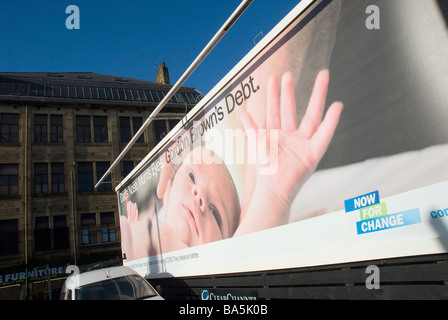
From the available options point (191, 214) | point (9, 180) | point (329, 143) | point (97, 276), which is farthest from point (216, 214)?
point (9, 180)

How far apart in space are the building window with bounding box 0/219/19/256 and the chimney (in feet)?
61.0

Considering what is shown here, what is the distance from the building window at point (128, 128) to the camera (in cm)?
3084

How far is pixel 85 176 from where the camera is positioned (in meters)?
28.8

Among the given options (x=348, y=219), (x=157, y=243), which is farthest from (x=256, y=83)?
(x=157, y=243)

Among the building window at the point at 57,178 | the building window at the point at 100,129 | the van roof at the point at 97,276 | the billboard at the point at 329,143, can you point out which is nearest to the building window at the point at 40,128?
the building window at the point at 57,178

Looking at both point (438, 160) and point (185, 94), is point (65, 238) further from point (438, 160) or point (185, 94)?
point (438, 160)

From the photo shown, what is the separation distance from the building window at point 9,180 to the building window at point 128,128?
8.02 metres

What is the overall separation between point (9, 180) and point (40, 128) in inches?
177

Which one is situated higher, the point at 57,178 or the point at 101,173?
the point at 101,173

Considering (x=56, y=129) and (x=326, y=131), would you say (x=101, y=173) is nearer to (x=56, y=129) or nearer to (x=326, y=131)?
(x=56, y=129)

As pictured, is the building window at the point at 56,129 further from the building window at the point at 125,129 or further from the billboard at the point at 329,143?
the billboard at the point at 329,143

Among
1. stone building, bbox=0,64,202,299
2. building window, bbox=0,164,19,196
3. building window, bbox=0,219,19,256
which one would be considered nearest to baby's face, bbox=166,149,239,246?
stone building, bbox=0,64,202,299

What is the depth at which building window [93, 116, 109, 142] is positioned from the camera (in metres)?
30.2

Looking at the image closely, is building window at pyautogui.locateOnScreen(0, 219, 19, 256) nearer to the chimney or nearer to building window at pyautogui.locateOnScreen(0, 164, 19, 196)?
building window at pyautogui.locateOnScreen(0, 164, 19, 196)
